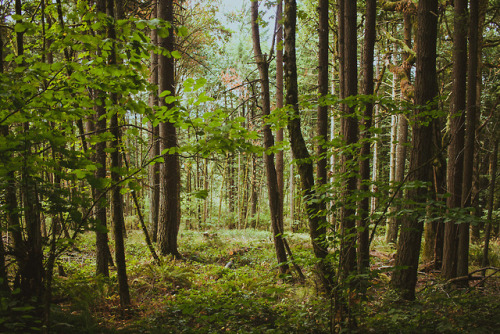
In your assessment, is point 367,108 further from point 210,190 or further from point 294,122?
point 210,190

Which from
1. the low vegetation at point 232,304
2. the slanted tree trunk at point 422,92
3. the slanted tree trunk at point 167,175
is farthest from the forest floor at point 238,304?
the slanted tree trunk at point 422,92

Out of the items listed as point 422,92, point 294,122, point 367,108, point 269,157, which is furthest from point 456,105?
point 269,157

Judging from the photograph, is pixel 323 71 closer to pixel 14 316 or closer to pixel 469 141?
pixel 469 141

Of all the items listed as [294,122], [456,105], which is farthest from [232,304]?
[456,105]

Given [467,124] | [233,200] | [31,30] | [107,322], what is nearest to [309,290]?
[107,322]

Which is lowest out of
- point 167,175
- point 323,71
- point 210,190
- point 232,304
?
point 232,304

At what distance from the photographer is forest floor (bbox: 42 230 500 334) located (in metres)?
3.84

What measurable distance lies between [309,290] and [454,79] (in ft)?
17.2

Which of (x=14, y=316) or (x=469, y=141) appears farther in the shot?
(x=469, y=141)

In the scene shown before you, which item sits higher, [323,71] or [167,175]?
[323,71]

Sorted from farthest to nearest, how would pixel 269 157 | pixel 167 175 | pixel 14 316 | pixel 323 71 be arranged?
pixel 167 175 → pixel 269 157 → pixel 323 71 → pixel 14 316

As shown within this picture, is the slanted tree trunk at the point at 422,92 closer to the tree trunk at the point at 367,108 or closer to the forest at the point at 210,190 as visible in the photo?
the forest at the point at 210,190

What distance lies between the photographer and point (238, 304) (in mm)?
5359

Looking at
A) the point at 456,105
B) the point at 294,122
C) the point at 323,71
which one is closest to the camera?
the point at 294,122
